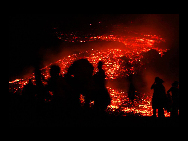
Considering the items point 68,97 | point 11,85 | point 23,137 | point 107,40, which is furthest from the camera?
point 107,40

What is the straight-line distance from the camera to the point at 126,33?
7.50 meters

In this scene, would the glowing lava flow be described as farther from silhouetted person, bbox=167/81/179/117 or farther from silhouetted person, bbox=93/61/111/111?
silhouetted person, bbox=167/81/179/117

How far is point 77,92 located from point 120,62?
2.22 m

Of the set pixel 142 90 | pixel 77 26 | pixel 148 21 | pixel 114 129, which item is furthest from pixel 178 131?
pixel 77 26

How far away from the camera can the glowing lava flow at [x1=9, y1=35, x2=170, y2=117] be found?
7094 millimetres

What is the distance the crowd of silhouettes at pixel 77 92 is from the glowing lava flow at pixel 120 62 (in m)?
0.95

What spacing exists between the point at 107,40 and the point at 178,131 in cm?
399

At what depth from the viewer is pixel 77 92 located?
20.3 feet

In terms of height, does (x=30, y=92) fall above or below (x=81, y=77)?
below

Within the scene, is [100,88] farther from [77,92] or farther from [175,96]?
[175,96]

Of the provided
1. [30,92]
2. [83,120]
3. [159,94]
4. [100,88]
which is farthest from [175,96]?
[30,92]

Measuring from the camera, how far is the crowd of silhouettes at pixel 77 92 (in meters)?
5.61

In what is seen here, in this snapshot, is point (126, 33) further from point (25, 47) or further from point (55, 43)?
point (25, 47)

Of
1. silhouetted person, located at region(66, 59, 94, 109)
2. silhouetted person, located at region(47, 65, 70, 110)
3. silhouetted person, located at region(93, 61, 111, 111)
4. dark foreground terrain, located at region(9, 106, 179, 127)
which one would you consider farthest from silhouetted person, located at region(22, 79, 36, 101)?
silhouetted person, located at region(93, 61, 111, 111)
